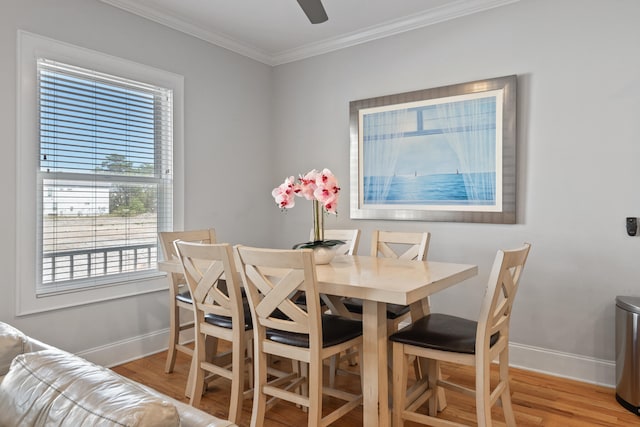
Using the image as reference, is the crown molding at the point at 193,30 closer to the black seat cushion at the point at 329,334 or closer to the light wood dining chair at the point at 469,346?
the black seat cushion at the point at 329,334

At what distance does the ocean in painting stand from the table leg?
166cm

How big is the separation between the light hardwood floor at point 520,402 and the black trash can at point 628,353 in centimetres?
8

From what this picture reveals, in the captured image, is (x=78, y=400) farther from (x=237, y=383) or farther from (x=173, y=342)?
(x=173, y=342)

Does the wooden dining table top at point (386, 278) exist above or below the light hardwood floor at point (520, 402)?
above

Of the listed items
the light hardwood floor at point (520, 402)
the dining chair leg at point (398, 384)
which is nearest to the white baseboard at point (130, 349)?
the light hardwood floor at point (520, 402)

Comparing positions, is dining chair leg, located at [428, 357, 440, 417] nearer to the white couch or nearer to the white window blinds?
the white couch

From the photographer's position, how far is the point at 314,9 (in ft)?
6.63

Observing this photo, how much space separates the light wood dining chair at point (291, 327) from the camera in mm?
1867

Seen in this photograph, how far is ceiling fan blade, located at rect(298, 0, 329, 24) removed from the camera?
6.44 feet

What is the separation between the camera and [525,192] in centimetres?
310

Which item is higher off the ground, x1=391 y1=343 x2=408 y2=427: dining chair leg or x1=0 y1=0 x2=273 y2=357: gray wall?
x1=0 y1=0 x2=273 y2=357: gray wall

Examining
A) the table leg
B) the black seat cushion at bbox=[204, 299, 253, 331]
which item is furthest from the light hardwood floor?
the black seat cushion at bbox=[204, 299, 253, 331]

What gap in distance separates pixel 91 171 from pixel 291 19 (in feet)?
6.53

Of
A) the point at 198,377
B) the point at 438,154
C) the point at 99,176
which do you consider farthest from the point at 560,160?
the point at 99,176
